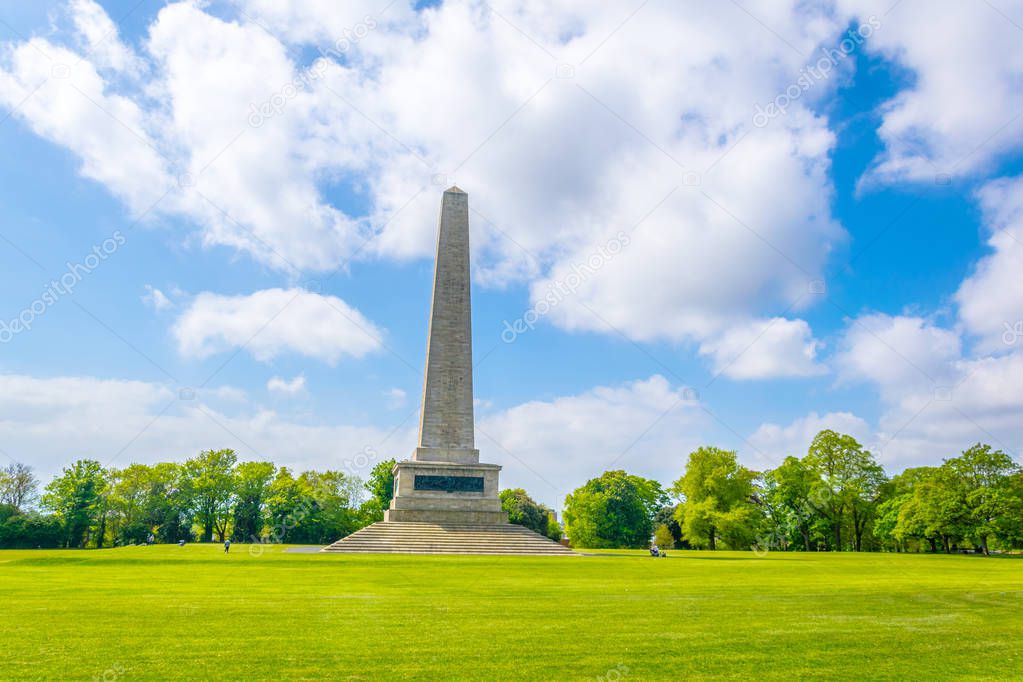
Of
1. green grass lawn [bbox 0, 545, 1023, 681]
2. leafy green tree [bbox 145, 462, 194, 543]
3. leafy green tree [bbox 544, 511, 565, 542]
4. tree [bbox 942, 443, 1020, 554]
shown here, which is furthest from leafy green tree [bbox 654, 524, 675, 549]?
green grass lawn [bbox 0, 545, 1023, 681]

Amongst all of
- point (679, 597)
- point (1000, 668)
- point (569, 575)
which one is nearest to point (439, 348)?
point (569, 575)

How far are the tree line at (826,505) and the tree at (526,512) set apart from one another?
885cm

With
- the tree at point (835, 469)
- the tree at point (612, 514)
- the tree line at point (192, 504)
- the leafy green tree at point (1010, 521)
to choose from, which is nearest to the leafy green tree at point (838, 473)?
the tree at point (835, 469)

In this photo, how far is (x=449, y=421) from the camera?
4841cm

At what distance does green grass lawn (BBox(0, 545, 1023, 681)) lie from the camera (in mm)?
8289

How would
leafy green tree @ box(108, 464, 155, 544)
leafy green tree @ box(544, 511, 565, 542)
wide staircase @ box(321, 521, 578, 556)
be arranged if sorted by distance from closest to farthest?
wide staircase @ box(321, 521, 578, 556) → leafy green tree @ box(108, 464, 155, 544) → leafy green tree @ box(544, 511, 565, 542)

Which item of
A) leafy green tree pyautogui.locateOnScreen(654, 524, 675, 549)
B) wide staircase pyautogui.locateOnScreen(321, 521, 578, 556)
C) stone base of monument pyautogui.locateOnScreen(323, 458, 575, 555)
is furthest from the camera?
leafy green tree pyautogui.locateOnScreen(654, 524, 675, 549)

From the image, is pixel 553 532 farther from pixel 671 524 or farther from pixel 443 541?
pixel 443 541

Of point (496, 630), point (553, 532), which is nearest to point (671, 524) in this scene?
point (553, 532)

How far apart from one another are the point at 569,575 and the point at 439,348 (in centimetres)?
2756

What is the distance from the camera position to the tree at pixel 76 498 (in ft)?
199

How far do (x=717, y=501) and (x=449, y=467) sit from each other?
29646 millimetres

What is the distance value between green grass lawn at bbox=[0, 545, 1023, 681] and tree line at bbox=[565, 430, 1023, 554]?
3943cm

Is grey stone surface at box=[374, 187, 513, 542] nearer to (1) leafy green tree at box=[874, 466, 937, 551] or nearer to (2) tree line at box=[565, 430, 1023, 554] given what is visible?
(2) tree line at box=[565, 430, 1023, 554]
